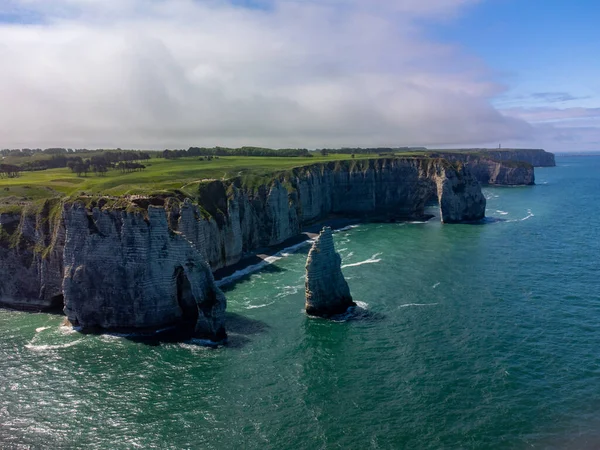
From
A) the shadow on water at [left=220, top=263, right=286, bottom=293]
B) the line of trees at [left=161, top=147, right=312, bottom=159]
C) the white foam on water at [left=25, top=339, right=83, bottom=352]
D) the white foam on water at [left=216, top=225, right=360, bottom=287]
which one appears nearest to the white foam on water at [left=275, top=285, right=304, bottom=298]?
the shadow on water at [left=220, top=263, right=286, bottom=293]

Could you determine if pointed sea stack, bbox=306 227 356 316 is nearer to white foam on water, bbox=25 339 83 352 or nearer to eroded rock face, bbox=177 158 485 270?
eroded rock face, bbox=177 158 485 270

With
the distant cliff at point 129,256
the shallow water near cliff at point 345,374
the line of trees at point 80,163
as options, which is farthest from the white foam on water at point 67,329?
the line of trees at point 80,163

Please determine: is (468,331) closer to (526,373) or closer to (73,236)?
(526,373)

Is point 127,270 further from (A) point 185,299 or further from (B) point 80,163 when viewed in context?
(B) point 80,163

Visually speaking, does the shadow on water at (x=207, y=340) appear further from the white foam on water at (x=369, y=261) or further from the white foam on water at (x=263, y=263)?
the white foam on water at (x=369, y=261)

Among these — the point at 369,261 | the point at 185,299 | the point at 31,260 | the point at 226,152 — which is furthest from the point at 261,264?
the point at 226,152
